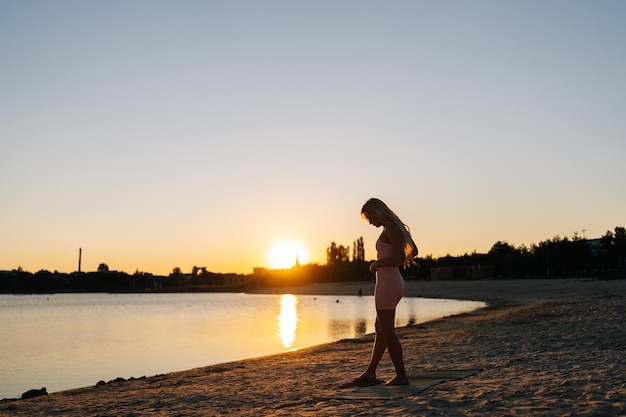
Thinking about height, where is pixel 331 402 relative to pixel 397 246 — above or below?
below

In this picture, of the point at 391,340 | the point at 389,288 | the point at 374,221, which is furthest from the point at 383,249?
the point at 391,340

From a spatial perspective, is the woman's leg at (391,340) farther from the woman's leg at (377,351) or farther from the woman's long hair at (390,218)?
the woman's long hair at (390,218)

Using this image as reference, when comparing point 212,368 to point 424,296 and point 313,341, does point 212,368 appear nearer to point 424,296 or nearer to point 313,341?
point 313,341

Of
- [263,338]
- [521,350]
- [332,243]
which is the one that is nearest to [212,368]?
[521,350]

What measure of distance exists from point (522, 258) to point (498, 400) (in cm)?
8777

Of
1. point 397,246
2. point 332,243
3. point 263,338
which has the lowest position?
point 263,338

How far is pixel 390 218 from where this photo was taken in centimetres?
695

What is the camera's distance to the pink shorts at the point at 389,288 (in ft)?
22.7

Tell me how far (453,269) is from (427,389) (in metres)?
100

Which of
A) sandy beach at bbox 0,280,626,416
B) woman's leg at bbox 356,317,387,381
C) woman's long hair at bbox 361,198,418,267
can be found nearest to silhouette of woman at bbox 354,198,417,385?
woman's long hair at bbox 361,198,418,267

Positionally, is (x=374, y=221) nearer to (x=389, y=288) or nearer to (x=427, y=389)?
(x=389, y=288)

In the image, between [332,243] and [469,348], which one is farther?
[332,243]

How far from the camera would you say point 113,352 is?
23.7m

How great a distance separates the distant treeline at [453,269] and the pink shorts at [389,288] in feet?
12.6
